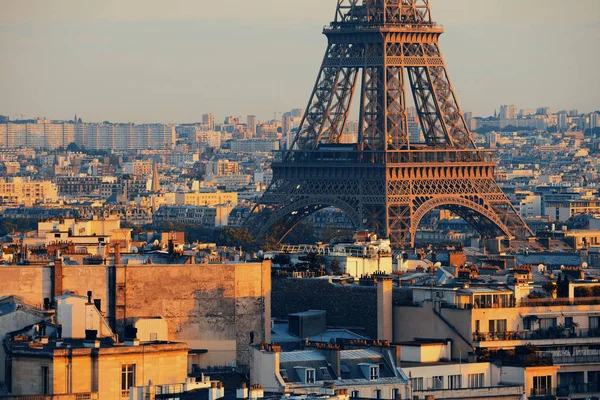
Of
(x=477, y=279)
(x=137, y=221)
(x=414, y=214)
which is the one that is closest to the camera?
(x=477, y=279)

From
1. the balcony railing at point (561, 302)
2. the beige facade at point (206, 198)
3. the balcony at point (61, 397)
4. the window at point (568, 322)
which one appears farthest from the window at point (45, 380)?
the beige facade at point (206, 198)

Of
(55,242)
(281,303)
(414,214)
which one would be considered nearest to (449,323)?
(281,303)

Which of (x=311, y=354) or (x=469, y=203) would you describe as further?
(x=469, y=203)

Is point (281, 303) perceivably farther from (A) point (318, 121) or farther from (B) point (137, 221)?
(B) point (137, 221)

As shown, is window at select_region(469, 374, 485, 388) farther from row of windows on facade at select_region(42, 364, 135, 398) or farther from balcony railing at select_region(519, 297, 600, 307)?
row of windows on facade at select_region(42, 364, 135, 398)

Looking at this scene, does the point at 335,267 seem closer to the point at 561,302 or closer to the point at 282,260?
the point at 282,260
